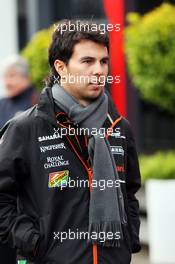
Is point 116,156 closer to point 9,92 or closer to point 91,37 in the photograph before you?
point 91,37

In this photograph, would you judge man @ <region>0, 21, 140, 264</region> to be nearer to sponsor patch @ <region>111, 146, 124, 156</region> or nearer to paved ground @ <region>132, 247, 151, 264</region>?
sponsor patch @ <region>111, 146, 124, 156</region>

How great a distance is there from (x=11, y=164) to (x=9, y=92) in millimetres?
3976

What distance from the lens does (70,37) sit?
402cm

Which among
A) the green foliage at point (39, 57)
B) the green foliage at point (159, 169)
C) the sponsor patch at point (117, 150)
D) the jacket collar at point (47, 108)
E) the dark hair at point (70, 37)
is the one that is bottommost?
the green foliage at point (159, 169)

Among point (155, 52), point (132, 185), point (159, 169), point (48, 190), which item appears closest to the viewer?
point (48, 190)

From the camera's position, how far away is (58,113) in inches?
157

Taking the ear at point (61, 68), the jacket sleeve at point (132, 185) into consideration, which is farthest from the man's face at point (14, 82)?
the ear at point (61, 68)

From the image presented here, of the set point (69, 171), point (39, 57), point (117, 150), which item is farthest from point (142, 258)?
point (69, 171)

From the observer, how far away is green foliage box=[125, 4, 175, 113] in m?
8.59

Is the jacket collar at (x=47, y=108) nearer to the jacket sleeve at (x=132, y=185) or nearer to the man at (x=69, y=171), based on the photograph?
the man at (x=69, y=171)

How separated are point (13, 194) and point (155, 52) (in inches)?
191

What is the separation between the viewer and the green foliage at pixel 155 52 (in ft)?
28.2

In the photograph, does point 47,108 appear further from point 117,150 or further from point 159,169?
point 159,169

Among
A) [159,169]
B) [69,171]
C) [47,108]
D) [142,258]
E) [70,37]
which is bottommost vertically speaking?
[142,258]
